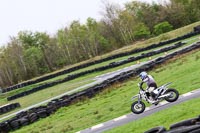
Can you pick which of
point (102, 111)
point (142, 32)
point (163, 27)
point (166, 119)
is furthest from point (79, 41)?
point (166, 119)

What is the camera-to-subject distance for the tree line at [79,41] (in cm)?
9125

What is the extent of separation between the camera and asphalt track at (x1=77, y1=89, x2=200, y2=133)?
46.4ft

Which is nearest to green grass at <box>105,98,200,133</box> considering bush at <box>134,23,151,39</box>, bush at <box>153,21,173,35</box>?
bush at <box>153,21,173,35</box>

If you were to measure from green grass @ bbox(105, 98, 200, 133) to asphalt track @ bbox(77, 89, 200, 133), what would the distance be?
1.11 m

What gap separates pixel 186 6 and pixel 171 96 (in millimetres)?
70317

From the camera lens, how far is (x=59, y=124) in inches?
728

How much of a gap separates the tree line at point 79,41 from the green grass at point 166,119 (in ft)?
233

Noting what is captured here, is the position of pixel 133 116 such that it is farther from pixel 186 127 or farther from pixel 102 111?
pixel 186 127

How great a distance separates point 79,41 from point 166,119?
8991 cm

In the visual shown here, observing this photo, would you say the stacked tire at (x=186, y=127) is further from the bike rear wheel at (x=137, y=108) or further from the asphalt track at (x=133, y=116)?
the bike rear wheel at (x=137, y=108)

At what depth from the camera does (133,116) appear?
14625 millimetres

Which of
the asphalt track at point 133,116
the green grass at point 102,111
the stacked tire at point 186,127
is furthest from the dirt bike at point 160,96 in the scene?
the stacked tire at point 186,127

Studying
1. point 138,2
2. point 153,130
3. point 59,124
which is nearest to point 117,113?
point 59,124

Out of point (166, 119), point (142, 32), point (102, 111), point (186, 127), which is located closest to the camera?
point (186, 127)
